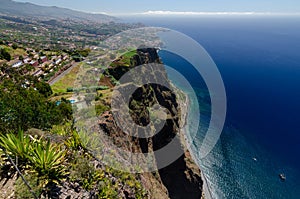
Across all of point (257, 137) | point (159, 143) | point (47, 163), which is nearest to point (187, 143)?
point (159, 143)

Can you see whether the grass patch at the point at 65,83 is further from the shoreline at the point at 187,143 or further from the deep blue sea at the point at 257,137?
the deep blue sea at the point at 257,137

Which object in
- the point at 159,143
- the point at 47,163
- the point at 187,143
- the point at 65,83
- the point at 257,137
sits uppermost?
the point at 47,163

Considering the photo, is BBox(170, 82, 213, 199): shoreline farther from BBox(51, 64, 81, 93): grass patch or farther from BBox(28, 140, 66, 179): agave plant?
BBox(28, 140, 66, 179): agave plant

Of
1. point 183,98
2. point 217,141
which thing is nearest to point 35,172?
point 217,141

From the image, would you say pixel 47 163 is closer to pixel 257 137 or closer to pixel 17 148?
pixel 17 148

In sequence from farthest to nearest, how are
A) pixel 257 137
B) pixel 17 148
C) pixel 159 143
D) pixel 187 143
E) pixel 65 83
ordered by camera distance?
1. pixel 257 137
2. pixel 187 143
3. pixel 65 83
4. pixel 159 143
5. pixel 17 148

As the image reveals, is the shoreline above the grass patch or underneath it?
underneath

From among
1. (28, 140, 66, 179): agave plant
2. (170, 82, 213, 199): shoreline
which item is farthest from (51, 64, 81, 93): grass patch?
(28, 140, 66, 179): agave plant

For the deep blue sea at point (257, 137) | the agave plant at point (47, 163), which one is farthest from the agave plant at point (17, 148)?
the deep blue sea at point (257, 137)

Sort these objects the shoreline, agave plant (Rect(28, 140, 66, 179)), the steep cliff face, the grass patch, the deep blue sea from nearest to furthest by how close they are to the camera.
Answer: agave plant (Rect(28, 140, 66, 179)) < the steep cliff face < the grass patch < the shoreline < the deep blue sea
